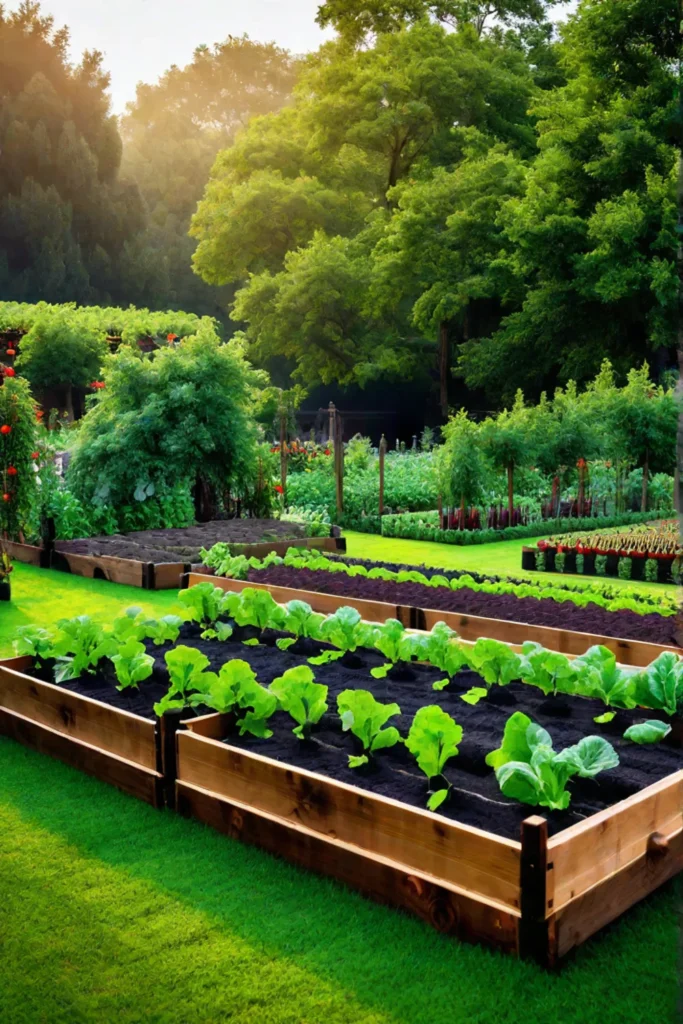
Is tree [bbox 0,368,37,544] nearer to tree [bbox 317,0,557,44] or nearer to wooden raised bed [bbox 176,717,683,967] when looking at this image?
wooden raised bed [bbox 176,717,683,967]

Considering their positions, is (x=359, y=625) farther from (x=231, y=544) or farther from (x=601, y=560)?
(x=601, y=560)

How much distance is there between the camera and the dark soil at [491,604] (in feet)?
19.7

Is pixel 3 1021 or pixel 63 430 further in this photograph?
pixel 63 430

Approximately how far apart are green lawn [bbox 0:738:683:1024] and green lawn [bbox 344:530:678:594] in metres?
6.80

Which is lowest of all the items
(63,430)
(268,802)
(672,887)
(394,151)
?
(672,887)

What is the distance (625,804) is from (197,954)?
1392 mm

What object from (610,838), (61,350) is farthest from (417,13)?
(610,838)

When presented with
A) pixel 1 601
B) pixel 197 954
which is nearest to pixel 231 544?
pixel 1 601

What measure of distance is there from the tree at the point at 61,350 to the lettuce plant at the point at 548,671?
2217 centimetres

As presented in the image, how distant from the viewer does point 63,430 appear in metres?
18.9

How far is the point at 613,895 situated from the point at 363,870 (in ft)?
2.55

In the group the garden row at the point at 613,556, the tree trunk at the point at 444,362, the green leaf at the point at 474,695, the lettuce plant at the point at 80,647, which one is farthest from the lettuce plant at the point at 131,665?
the tree trunk at the point at 444,362

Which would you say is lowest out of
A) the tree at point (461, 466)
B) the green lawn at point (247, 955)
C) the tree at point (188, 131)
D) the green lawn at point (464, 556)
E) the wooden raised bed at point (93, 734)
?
the green lawn at point (247, 955)

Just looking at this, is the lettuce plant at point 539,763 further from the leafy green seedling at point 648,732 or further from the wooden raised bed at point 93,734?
the wooden raised bed at point 93,734
